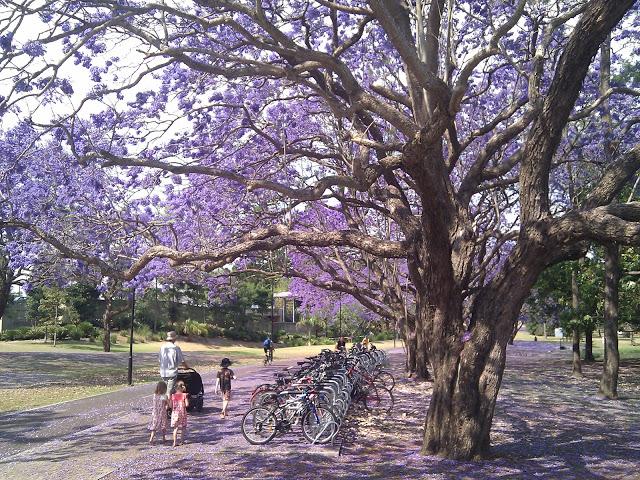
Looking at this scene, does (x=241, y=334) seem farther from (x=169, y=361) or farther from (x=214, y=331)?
(x=169, y=361)

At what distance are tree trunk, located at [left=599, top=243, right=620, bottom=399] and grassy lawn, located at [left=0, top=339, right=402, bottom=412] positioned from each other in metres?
12.4

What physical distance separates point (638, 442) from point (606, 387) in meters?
5.94

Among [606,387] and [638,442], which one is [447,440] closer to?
[638,442]

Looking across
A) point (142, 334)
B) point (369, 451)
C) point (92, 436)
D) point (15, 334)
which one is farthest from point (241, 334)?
point (369, 451)

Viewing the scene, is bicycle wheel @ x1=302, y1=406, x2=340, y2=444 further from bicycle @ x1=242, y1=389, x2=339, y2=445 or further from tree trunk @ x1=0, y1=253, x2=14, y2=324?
tree trunk @ x1=0, y1=253, x2=14, y2=324

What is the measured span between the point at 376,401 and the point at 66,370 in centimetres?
1415

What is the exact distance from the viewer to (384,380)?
14.7 metres

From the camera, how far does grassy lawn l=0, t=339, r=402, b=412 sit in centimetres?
1551

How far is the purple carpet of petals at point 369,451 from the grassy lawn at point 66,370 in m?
4.48

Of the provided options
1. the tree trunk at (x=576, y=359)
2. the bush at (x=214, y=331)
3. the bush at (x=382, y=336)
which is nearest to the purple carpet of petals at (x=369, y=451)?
the tree trunk at (x=576, y=359)

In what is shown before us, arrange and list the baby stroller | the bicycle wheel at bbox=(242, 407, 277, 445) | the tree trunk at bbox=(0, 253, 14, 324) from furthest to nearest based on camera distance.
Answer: the tree trunk at bbox=(0, 253, 14, 324) → the baby stroller → the bicycle wheel at bbox=(242, 407, 277, 445)

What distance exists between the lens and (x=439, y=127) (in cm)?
704

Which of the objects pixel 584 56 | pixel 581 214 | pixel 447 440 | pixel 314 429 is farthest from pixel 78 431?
pixel 584 56

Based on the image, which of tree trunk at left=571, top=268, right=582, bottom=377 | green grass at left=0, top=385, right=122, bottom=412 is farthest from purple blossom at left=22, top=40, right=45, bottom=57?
tree trunk at left=571, top=268, right=582, bottom=377
